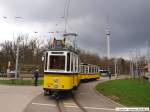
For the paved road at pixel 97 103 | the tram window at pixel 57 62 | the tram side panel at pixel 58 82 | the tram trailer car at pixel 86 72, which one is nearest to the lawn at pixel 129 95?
the paved road at pixel 97 103

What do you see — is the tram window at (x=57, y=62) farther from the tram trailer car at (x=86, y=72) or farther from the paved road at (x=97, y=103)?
the tram trailer car at (x=86, y=72)

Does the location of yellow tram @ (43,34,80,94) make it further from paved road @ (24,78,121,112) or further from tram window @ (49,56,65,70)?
paved road @ (24,78,121,112)

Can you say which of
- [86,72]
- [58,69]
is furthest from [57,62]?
[86,72]

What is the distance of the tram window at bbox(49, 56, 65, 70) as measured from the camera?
64.3 feet

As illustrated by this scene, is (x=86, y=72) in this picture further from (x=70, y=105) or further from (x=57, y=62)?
(x=70, y=105)

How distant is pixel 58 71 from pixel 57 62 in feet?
2.42

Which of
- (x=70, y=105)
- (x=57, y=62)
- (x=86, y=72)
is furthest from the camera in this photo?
(x=86, y=72)

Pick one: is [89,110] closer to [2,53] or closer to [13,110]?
[13,110]

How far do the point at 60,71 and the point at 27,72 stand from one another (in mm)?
47688

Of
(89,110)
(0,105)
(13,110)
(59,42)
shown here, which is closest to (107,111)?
(89,110)

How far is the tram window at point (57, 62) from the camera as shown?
771 inches

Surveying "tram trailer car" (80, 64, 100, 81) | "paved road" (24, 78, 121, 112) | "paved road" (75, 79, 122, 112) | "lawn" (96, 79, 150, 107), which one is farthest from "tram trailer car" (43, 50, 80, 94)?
"tram trailer car" (80, 64, 100, 81)

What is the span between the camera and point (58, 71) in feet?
63.6

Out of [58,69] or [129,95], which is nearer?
[58,69]
